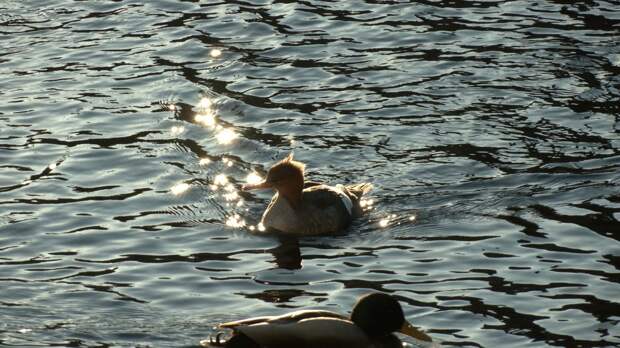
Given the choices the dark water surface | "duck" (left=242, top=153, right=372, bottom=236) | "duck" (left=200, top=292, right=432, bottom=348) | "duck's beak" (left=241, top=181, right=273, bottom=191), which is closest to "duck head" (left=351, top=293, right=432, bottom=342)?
"duck" (left=200, top=292, right=432, bottom=348)

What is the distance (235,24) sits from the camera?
21.1 metres

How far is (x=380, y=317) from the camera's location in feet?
36.3

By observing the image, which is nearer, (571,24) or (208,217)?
(208,217)

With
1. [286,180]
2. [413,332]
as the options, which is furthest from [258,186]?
[413,332]

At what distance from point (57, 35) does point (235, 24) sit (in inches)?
101

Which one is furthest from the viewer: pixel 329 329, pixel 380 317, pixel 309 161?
pixel 309 161

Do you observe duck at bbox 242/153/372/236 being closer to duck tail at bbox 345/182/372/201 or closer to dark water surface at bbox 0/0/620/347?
duck tail at bbox 345/182/372/201

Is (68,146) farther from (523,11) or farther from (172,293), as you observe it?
(523,11)

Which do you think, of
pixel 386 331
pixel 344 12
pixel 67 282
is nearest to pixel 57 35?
pixel 344 12

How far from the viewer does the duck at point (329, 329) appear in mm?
10586

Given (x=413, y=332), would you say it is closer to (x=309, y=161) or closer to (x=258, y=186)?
(x=258, y=186)

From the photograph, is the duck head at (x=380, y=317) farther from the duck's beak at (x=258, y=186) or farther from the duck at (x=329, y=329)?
the duck's beak at (x=258, y=186)

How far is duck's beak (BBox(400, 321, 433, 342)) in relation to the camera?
11102 millimetres

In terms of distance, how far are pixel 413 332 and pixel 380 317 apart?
0.31 meters
